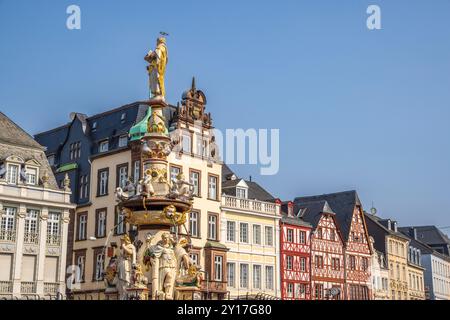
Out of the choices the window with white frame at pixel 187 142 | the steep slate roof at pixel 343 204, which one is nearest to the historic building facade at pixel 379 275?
the steep slate roof at pixel 343 204

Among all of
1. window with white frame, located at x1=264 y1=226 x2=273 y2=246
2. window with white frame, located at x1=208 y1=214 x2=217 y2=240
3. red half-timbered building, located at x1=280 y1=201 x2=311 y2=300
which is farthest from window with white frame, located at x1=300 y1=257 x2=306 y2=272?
window with white frame, located at x1=208 y1=214 x2=217 y2=240

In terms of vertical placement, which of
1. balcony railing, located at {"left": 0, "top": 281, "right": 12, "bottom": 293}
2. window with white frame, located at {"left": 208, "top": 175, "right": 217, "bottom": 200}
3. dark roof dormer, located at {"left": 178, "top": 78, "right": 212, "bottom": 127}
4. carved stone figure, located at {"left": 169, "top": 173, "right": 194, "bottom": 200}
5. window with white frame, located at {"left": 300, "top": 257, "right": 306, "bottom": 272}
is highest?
dark roof dormer, located at {"left": 178, "top": 78, "right": 212, "bottom": 127}

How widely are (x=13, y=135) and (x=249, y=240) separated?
16.6 meters

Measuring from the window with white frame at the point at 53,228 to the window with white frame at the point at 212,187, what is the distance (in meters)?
9.73

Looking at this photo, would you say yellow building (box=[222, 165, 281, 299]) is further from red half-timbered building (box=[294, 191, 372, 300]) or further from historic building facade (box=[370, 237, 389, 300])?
historic building facade (box=[370, 237, 389, 300])

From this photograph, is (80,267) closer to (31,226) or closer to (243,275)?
(31,226)

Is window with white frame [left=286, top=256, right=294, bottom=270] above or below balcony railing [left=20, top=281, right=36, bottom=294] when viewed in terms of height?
above

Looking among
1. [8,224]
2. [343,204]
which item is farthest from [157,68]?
[343,204]

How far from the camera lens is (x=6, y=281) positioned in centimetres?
3775

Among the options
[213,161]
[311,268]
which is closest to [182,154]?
[213,161]

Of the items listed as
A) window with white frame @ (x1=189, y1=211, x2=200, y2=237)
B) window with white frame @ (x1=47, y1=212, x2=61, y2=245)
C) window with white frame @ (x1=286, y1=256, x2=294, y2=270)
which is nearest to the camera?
window with white frame @ (x1=47, y1=212, x2=61, y2=245)

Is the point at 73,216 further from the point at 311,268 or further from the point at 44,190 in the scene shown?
the point at 311,268

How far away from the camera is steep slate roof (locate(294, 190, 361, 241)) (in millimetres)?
59456

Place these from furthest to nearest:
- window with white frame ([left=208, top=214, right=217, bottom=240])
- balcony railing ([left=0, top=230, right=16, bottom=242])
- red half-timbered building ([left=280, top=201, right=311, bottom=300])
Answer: red half-timbered building ([left=280, top=201, right=311, bottom=300]) < window with white frame ([left=208, top=214, right=217, bottom=240]) < balcony railing ([left=0, top=230, right=16, bottom=242])
